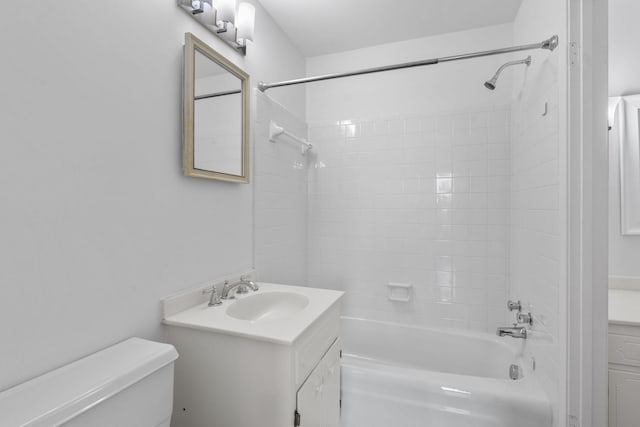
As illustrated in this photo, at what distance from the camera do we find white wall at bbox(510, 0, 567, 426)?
1173 mm

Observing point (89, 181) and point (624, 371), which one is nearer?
point (89, 181)

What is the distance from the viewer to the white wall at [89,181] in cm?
70

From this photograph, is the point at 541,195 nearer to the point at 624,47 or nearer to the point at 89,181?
the point at 624,47

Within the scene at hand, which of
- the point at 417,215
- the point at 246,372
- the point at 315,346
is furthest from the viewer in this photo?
the point at 417,215

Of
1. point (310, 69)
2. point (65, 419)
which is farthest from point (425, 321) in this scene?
point (310, 69)

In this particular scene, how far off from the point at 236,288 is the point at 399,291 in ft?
4.29

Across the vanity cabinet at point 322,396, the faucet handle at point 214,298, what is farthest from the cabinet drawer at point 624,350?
the faucet handle at point 214,298

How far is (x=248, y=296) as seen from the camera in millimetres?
1381

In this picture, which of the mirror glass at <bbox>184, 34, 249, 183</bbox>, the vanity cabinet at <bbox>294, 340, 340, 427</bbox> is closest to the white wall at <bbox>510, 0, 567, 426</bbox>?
the vanity cabinet at <bbox>294, 340, 340, 427</bbox>

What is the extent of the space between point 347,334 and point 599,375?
4.97 feet

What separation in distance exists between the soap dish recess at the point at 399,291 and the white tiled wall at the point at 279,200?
71 cm

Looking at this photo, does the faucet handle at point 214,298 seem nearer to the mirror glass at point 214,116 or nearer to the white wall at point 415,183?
the mirror glass at point 214,116

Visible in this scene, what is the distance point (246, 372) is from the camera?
0.97 meters

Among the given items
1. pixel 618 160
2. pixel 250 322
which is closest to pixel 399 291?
pixel 250 322
